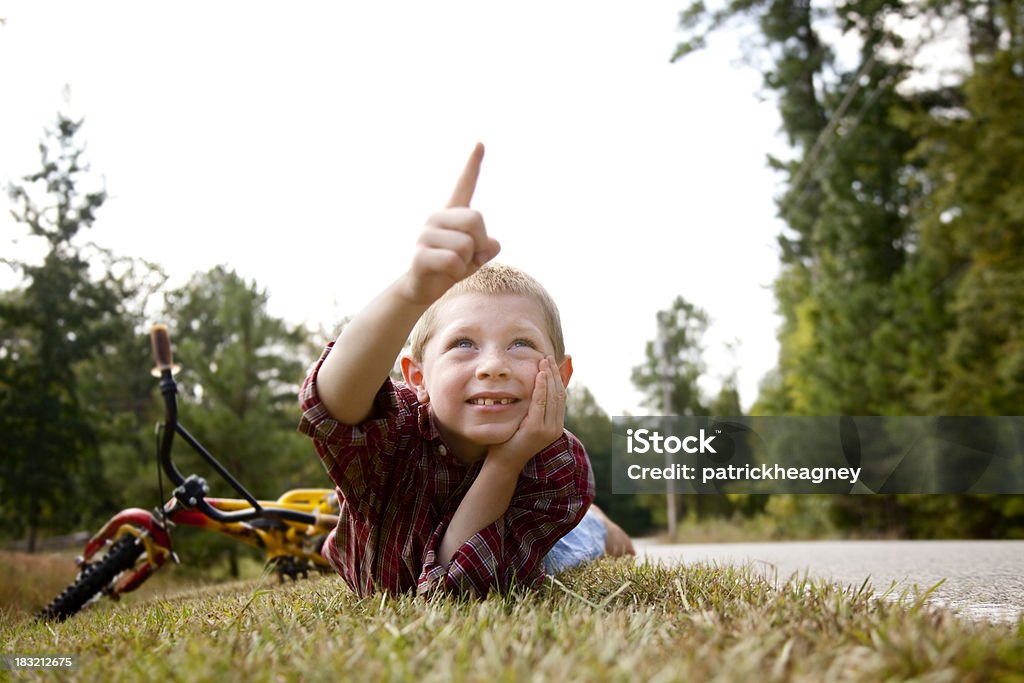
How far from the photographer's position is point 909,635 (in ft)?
3.31

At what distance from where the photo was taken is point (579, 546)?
3.18 meters

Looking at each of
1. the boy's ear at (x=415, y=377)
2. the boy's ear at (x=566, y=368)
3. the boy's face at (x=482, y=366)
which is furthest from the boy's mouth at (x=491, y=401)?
the boy's ear at (x=566, y=368)

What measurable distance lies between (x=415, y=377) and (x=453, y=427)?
352mm

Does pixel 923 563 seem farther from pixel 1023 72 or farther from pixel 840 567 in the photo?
pixel 1023 72

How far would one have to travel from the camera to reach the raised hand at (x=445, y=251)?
1.53 metres

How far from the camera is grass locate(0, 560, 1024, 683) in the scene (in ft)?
3.05

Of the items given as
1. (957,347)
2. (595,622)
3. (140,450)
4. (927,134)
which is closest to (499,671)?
(595,622)

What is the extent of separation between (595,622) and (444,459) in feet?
3.10

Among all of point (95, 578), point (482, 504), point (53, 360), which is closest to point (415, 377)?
point (482, 504)

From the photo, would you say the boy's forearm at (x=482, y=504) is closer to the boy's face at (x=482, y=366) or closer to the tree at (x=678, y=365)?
the boy's face at (x=482, y=366)

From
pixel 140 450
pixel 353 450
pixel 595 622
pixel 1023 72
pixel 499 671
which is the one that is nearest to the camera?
pixel 499 671

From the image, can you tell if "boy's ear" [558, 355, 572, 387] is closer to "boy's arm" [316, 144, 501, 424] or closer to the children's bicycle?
"boy's arm" [316, 144, 501, 424]

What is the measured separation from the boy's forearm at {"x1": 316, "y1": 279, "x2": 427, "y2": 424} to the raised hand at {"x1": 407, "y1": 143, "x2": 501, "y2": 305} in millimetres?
53

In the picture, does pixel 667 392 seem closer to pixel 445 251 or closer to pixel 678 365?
pixel 678 365
